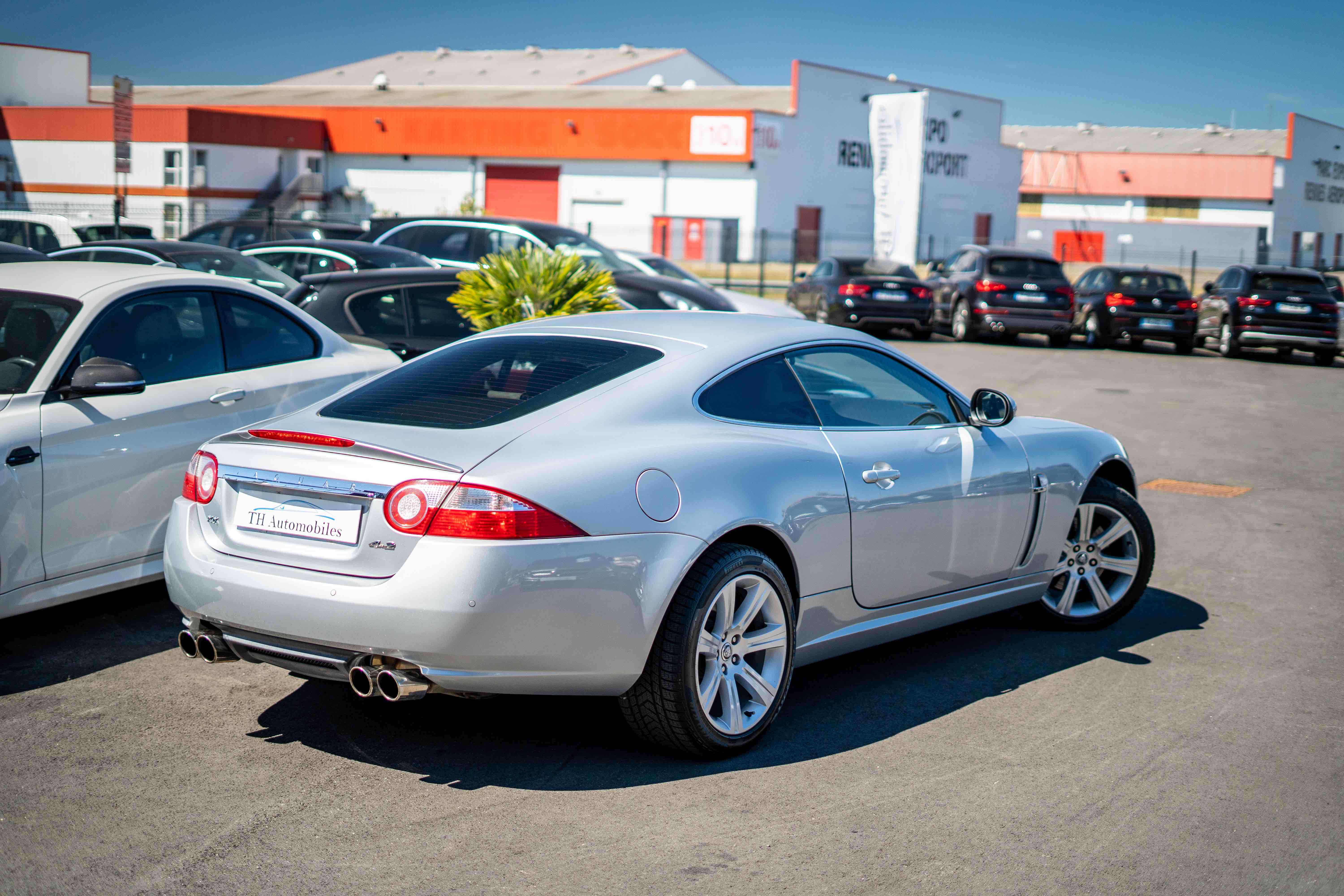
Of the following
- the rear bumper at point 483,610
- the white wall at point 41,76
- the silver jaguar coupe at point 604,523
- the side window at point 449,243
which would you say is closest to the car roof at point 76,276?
the silver jaguar coupe at point 604,523

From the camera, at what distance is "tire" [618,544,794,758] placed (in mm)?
4125

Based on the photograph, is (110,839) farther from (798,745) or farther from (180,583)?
(798,745)

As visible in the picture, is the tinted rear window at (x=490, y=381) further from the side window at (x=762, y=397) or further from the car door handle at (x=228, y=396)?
the car door handle at (x=228, y=396)

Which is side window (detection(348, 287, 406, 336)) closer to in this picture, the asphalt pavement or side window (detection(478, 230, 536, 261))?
the asphalt pavement

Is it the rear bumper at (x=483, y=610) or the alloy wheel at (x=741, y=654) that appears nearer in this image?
the rear bumper at (x=483, y=610)

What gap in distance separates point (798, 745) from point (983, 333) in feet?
67.9

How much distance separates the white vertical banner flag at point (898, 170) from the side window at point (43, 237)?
896 inches

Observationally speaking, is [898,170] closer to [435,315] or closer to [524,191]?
[524,191]

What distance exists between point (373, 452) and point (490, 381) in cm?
76

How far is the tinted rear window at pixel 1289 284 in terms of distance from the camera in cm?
2295

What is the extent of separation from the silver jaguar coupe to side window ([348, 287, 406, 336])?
4253 millimetres

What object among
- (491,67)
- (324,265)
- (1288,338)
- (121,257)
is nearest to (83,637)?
(121,257)

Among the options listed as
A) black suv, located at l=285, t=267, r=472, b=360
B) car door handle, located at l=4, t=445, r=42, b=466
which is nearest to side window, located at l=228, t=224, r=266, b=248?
black suv, located at l=285, t=267, r=472, b=360

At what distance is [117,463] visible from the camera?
17.9ft
